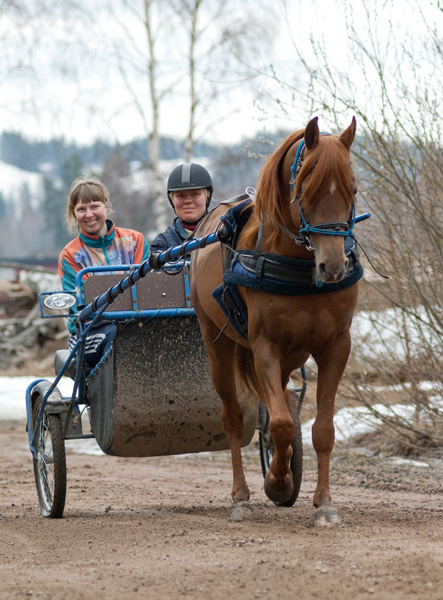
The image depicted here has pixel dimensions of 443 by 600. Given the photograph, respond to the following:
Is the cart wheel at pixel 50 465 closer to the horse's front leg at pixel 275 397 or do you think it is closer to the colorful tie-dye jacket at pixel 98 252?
the colorful tie-dye jacket at pixel 98 252

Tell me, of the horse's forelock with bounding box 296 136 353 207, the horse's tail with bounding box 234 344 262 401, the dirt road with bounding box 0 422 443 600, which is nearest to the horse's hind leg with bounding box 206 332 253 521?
the horse's tail with bounding box 234 344 262 401

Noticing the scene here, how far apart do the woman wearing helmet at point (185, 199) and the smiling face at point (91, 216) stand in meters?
0.37

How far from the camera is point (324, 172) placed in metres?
3.78

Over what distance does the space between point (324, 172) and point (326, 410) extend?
1.19 metres

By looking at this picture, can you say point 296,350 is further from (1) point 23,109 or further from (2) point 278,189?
(1) point 23,109

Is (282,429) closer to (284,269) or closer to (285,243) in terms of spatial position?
(284,269)

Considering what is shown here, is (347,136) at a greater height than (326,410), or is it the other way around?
(347,136)

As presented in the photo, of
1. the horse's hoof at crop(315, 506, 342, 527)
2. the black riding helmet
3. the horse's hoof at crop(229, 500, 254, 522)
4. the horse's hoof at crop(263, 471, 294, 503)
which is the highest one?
the black riding helmet

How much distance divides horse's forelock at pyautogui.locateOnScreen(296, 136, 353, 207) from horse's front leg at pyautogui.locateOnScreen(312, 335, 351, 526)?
0.78 m

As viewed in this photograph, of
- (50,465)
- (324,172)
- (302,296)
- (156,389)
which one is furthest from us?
(50,465)

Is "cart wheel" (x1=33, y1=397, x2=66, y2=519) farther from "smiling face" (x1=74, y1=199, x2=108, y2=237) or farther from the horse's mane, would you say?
the horse's mane

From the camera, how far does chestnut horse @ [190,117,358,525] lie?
3799 mm

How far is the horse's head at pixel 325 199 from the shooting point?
3.70 metres

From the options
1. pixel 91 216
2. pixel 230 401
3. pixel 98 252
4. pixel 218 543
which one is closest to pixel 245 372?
pixel 230 401
